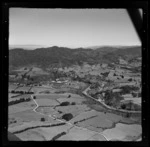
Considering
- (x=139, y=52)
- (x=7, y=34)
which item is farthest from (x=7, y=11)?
(x=139, y=52)

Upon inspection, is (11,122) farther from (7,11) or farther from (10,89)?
(7,11)

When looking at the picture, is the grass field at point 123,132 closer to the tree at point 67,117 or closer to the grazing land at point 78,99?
the grazing land at point 78,99

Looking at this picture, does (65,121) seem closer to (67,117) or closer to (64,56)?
(67,117)

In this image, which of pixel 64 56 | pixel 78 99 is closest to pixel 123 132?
pixel 78 99

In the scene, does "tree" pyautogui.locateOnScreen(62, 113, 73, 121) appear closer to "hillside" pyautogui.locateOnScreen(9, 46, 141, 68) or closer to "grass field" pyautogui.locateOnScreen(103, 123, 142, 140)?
"grass field" pyautogui.locateOnScreen(103, 123, 142, 140)

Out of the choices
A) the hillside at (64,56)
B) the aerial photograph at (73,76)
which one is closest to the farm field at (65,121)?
the aerial photograph at (73,76)
